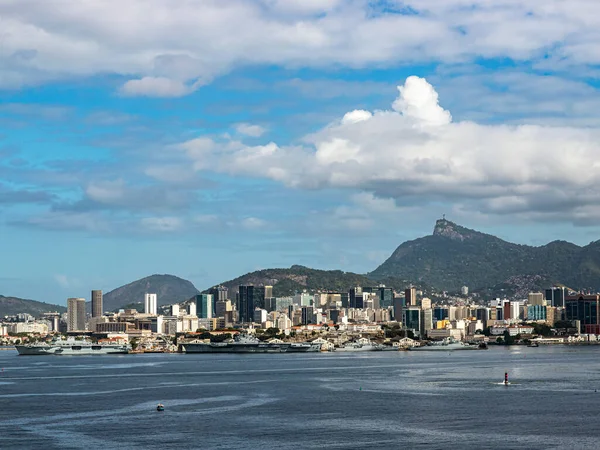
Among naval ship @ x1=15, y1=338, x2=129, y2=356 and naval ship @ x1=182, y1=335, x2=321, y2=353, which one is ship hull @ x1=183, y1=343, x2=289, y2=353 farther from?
naval ship @ x1=15, y1=338, x2=129, y2=356

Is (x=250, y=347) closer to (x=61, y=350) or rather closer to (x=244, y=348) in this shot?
(x=244, y=348)

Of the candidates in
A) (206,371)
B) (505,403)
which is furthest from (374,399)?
(206,371)

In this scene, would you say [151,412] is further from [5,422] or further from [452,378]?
[452,378]

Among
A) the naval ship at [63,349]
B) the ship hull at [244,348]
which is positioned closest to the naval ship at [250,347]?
the ship hull at [244,348]

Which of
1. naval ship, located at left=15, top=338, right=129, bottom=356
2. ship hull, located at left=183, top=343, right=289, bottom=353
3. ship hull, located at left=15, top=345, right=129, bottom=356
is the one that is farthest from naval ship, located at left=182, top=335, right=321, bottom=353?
naval ship, located at left=15, top=338, right=129, bottom=356

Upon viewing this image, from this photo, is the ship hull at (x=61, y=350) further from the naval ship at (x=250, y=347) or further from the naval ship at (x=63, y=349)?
the naval ship at (x=250, y=347)

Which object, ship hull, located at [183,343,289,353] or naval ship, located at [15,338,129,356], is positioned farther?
ship hull, located at [183,343,289,353]

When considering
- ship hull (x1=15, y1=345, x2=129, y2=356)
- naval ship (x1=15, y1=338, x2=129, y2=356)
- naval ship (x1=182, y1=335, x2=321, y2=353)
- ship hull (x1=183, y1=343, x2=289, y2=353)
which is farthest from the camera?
naval ship (x1=182, y1=335, x2=321, y2=353)

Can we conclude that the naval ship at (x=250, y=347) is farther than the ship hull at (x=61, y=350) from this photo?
Yes

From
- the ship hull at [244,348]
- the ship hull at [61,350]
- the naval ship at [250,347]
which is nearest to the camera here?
the ship hull at [61,350]

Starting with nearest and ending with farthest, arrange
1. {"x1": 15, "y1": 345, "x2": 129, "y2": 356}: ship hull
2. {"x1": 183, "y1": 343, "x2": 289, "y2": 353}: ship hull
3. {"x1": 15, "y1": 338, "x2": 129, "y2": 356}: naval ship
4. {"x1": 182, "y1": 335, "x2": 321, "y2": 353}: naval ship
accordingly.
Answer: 1. {"x1": 15, "y1": 345, "x2": 129, "y2": 356}: ship hull
2. {"x1": 15, "y1": 338, "x2": 129, "y2": 356}: naval ship
3. {"x1": 183, "y1": 343, "x2": 289, "y2": 353}: ship hull
4. {"x1": 182, "y1": 335, "x2": 321, "y2": 353}: naval ship

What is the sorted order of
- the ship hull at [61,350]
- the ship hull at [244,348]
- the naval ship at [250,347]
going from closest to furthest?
the ship hull at [61,350], the ship hull at [244,348], the naval ship at [250,347]
